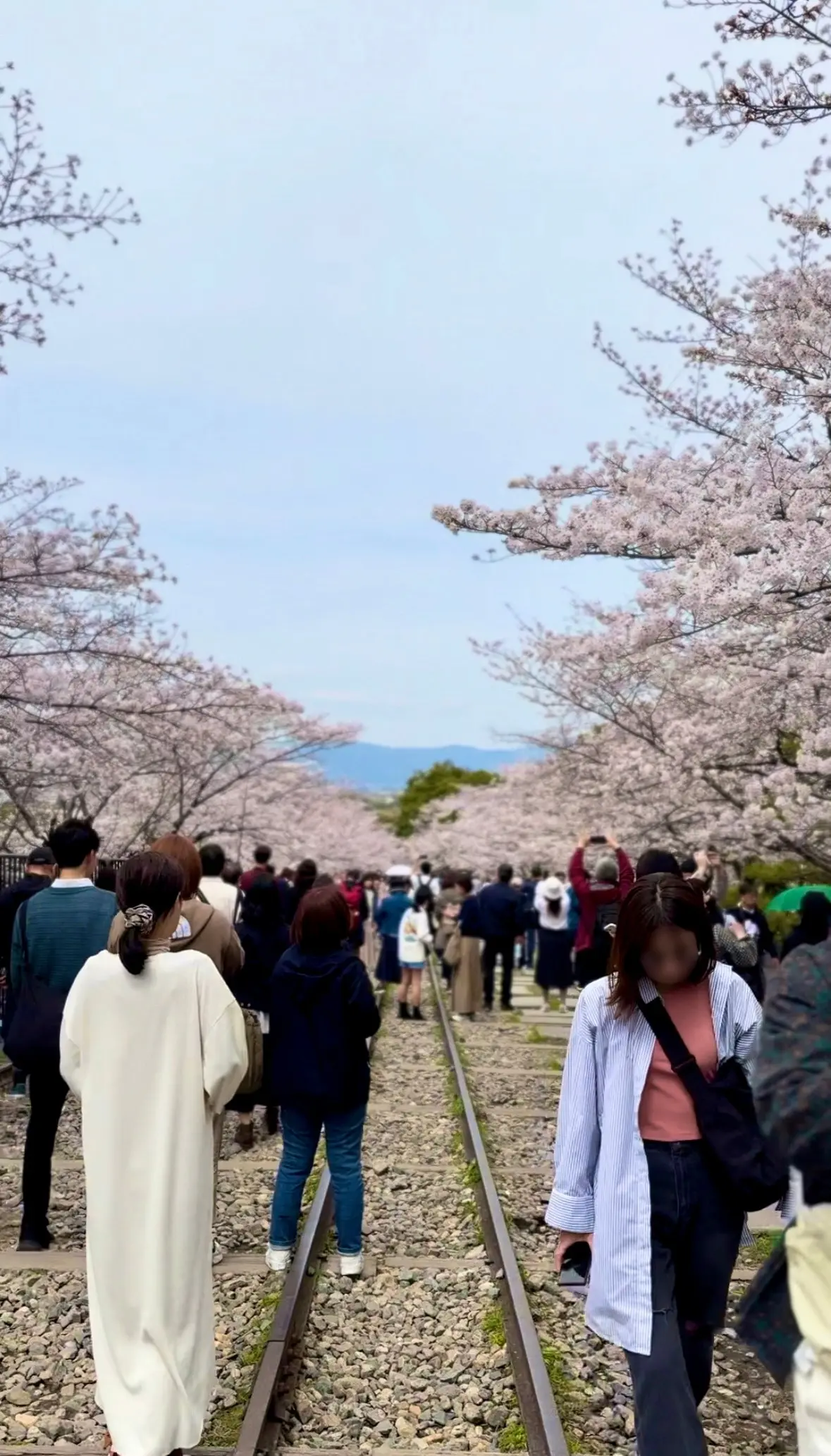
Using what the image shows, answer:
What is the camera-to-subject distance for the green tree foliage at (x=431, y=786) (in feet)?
279

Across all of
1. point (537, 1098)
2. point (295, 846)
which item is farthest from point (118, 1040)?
point (295, 846)

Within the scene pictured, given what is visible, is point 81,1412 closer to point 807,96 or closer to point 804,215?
point 807,96

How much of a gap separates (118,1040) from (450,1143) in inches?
222

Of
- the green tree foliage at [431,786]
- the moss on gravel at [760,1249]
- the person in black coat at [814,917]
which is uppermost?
the green tree foliage at [431,786]

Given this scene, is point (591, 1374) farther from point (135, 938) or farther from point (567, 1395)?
point (135, 938)

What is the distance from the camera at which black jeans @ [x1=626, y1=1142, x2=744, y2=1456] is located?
2.96m

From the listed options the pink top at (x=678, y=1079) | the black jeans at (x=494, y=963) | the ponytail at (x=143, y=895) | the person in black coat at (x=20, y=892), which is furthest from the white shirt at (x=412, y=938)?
the pink top at (x=678, y=1079)

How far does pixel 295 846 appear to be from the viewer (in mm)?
38062

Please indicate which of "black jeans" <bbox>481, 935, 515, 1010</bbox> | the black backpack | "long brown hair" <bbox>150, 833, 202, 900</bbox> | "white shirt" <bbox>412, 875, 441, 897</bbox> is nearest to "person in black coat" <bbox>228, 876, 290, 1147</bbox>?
the black backpack

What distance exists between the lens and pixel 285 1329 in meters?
4.81

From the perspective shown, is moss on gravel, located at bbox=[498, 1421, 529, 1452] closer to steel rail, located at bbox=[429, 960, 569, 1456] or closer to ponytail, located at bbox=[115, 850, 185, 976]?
steel rail, located at bbox=[429, 960, 569, 1456]

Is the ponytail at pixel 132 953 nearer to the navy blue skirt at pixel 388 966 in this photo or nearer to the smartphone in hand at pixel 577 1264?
the smartphone in hand at pixel 577 1264

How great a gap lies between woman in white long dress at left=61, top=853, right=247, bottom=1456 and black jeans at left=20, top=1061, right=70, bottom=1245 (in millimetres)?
1931


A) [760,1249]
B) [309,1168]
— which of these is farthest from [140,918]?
[760,1249]
